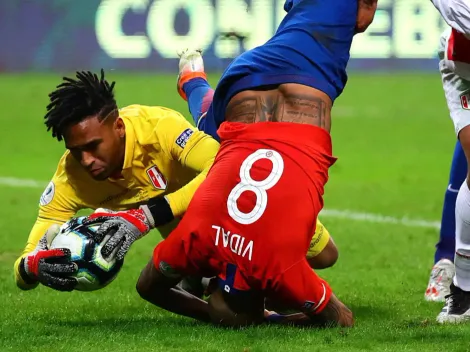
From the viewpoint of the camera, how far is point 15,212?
953cm

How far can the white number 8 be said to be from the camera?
4.80 metres

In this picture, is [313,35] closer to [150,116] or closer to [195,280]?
[150,116]

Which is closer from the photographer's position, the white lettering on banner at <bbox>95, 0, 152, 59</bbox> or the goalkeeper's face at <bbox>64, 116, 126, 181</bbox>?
the goalkeeper's face at <bbox>64, 116, 126, 181</bbox>

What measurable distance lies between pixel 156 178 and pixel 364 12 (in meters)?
1.42

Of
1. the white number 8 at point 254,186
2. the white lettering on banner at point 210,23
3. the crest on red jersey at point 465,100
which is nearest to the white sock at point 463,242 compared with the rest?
the crest on red jersey at point 465,100

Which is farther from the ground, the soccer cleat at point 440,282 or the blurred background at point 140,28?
the soccer cleat at point 440,282

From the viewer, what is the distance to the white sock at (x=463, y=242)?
17.4 feet

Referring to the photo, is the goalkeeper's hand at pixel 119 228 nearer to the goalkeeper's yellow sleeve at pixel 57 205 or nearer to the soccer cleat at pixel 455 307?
the goalkeeper's yellow sleeve at pixel 57 205

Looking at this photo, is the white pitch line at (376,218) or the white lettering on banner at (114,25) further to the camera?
the white lettering on banner at (114,25)

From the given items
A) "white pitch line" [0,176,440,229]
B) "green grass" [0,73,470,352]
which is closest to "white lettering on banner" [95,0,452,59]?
"green grass" [0,73,470,352]

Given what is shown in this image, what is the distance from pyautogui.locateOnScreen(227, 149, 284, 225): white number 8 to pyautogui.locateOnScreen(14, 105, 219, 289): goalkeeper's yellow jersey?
492 millimetres

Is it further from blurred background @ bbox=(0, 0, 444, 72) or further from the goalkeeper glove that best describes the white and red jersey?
blurred background @ bbox=(0, 0, 444, 72)

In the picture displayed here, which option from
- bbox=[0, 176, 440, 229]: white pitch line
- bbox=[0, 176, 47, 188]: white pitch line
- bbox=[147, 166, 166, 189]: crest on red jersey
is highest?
bbox=[147, 166, 166, 189]: crest on red jersey

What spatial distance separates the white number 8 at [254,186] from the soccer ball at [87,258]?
24.0 inches
